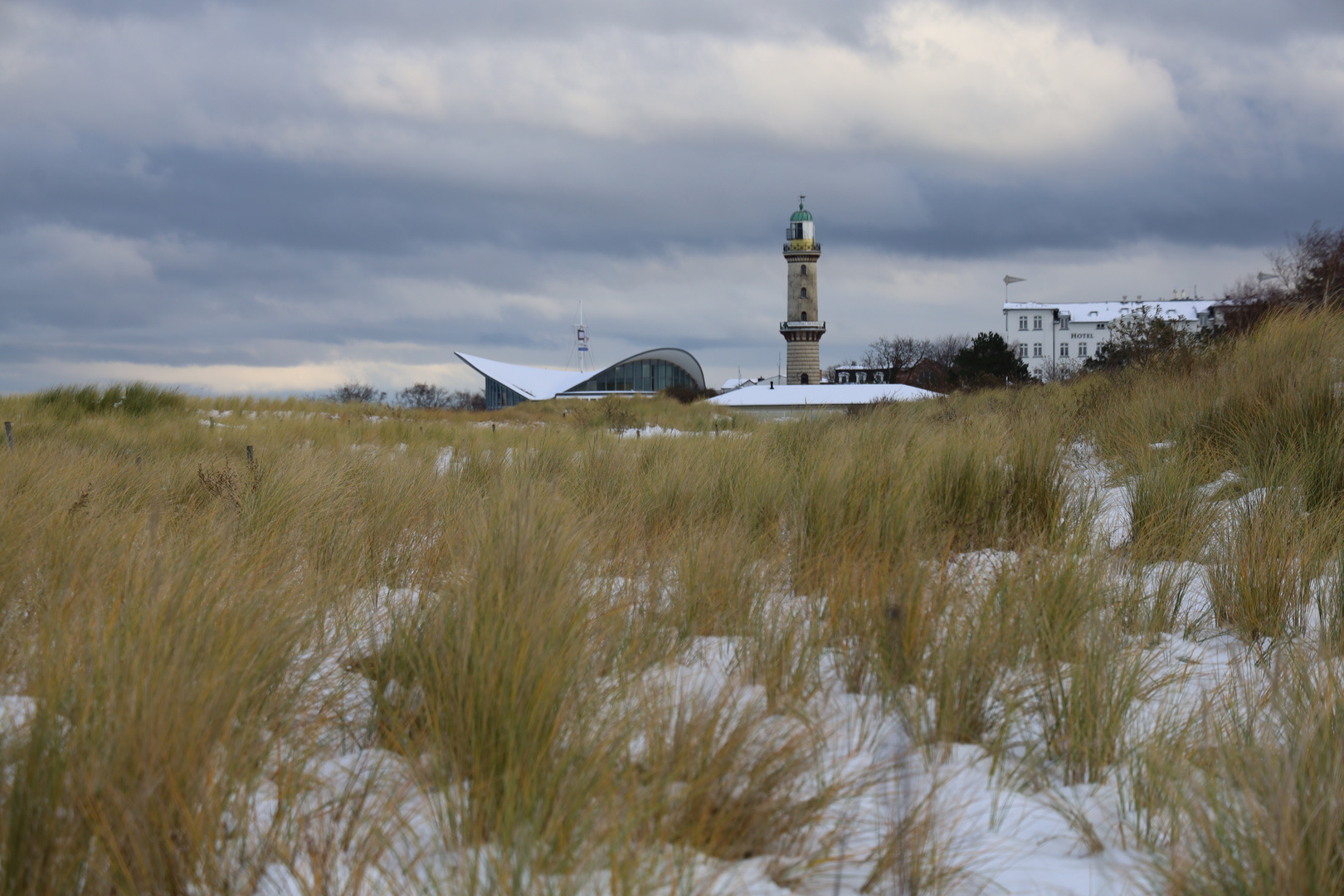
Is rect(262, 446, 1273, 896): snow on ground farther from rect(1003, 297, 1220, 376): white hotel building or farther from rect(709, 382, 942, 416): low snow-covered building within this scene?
rect(1003, 297, 1220, 376): white hotel building

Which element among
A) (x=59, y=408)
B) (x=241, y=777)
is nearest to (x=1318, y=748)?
(x=241, y=777)

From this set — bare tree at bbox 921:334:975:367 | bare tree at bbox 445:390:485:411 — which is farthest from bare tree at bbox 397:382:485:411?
bare tree at bbox 921:334:975:367

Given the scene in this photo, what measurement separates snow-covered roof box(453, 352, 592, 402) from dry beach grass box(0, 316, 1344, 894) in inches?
2254

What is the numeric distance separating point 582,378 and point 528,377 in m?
4.76

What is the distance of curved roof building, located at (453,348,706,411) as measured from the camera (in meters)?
60.7

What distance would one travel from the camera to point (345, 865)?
56.7 inches

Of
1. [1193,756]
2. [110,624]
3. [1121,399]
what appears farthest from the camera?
[1121,399]

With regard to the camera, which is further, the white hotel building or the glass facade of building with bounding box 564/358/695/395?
the white hotel building

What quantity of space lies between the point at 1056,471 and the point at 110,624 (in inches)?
173

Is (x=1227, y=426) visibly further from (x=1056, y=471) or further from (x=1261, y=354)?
(x=1056, y=471)

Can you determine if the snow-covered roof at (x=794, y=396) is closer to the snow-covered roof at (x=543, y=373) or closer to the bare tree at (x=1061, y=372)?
the bare tree at (x=1061, y=372)

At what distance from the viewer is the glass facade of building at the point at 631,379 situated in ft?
200

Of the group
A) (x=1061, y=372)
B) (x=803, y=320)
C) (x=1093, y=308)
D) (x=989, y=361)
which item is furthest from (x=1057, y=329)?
(x=1061, y=372)

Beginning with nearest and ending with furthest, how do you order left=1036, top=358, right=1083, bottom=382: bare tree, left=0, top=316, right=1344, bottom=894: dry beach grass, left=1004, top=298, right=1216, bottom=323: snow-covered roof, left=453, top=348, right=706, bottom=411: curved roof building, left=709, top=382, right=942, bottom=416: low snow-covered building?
1. left=0, top=316, right=1344, bottom=894: dry beach grass
2. left=1036, top=358, right=1083, bottom=382: bare tree
3. left=709, top=382, right=942, bottom=416: low snow-covered building
4. left=453, top=348, right=706, bottom=411: curved roof building
5. left=1004, top=298, right=1216, bottom=323: snow-covered roof
